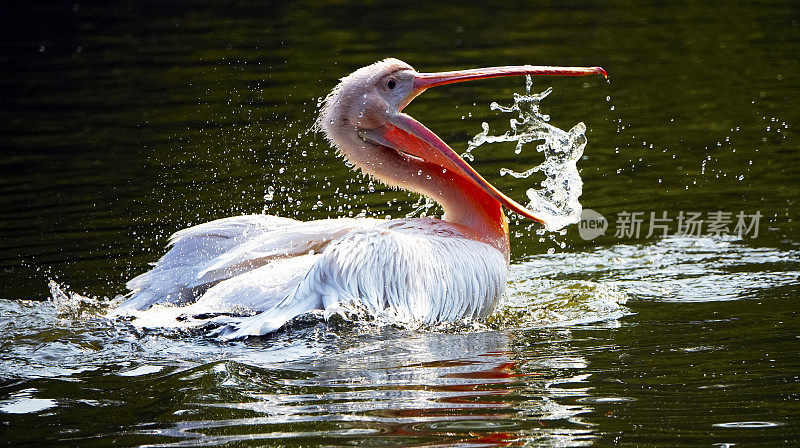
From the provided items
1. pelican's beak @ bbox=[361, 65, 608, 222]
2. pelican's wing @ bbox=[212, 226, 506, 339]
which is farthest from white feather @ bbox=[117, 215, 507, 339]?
pelican's beak @ bbox=[361, 65, 608, 222]

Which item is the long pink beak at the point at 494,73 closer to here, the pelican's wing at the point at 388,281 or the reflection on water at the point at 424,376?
the pelican's wing at the point at 388,281

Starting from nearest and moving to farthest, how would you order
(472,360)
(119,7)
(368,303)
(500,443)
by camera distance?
(500,443) < (472,360) < (368,303) < (119,7)

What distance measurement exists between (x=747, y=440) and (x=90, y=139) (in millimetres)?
6297

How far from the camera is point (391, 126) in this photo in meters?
4.66

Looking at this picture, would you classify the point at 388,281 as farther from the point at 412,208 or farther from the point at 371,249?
the point at 412,208

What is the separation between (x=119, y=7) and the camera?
49.6 ft

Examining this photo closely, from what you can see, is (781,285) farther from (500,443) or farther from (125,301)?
(125,301)

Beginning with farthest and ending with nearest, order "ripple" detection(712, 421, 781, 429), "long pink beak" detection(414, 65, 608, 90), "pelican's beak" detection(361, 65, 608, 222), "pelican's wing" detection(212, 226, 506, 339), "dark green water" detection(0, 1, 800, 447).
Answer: "pelican's beak" detection(361, 65, 608, 222) < "long pink beak" detection(414, 65, 608, 90) < "pelican's wing" detection(212, 226, 506, 339) < "dark green water" detection(0, 1, 800, 447) < "ripple" detection(712, 421, 781, 429)

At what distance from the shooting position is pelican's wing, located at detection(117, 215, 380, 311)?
15.0ft

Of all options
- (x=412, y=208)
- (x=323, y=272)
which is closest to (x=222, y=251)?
(x=323, y=272)

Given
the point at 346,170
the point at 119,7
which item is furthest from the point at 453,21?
the point at 346,170

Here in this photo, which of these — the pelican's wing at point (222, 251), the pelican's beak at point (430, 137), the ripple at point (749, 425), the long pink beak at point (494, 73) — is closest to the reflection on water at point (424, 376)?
the ripple at point (749, 425)

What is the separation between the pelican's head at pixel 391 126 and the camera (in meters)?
4.59

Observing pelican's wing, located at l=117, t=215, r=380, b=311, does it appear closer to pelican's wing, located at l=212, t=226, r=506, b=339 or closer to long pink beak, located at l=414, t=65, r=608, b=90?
pelican's wing, located at l=212, t=226, r=506, b=339
